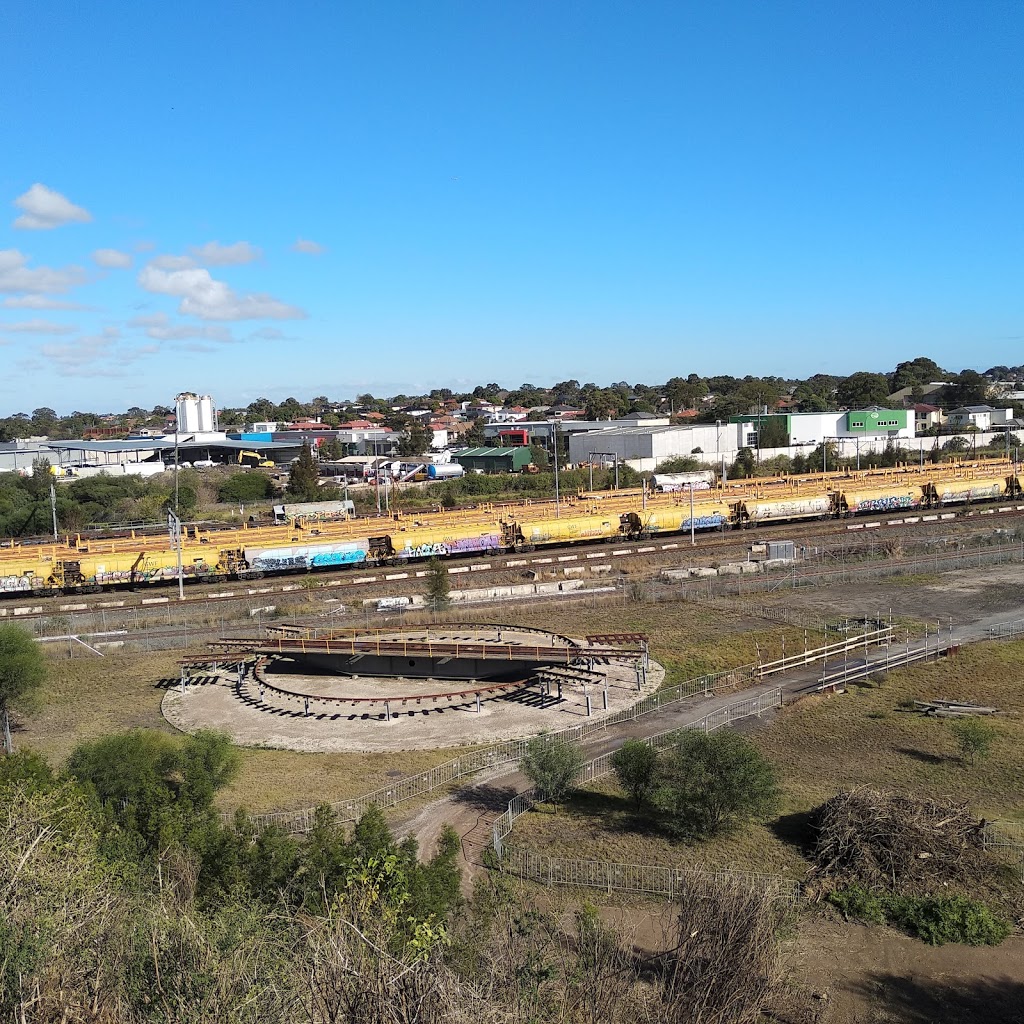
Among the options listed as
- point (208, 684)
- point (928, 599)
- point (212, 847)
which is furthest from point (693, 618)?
point (212, 847)

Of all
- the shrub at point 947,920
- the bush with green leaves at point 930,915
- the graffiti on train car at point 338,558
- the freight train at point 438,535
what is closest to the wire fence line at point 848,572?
the freight train at point 438,535

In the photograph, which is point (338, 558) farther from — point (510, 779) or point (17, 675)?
point (510, 779)

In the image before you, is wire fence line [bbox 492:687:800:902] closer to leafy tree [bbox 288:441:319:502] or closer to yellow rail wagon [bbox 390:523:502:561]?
yellow rail wagon [bbox 390:523:502:561]

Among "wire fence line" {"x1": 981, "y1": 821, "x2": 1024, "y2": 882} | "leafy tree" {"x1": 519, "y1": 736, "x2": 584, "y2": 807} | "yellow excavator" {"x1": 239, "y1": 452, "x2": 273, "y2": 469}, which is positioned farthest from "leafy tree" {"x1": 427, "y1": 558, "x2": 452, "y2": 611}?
"yellow excavator" {"x1": 239, "y1": 452, "x2": 273, "y2": 469}

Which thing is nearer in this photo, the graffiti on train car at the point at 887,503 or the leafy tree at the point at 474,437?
the graffiti on train car at the point at 887,503

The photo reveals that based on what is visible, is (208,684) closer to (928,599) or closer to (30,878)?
(30,878)

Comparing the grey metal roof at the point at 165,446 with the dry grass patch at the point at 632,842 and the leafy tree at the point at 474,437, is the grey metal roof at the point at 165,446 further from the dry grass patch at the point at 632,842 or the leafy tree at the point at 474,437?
the dry grass patch at the point at 632,842
